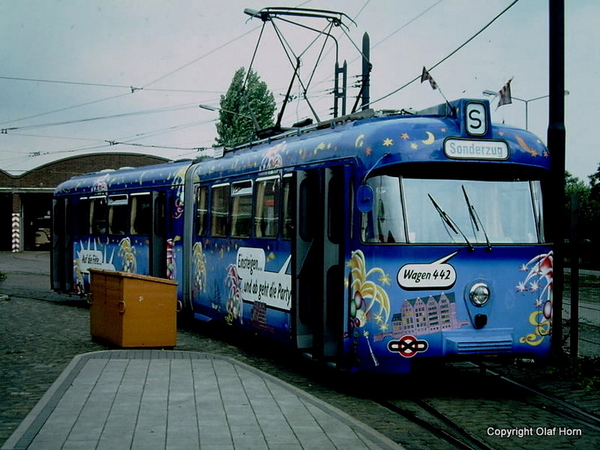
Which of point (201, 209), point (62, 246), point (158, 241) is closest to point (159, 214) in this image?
point (158, 241)

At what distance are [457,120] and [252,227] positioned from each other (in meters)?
4.11

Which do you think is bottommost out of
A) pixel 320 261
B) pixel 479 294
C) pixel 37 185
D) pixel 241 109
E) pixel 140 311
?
pixel 140 311

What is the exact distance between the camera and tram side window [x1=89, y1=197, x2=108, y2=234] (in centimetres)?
2016

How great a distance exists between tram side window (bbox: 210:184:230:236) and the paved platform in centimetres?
427

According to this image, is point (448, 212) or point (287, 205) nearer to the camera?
point (448, 212)

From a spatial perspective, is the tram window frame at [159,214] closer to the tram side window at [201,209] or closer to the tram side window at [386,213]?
the tram side window at [201,209]

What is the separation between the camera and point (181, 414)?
7.96 metres

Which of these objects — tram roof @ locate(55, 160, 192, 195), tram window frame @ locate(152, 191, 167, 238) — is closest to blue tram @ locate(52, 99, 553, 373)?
tram roof @ locate(55, 160, 192, 195)

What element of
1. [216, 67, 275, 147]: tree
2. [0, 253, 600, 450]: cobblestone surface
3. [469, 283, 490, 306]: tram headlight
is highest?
[216, 67, 275, 147]: tree

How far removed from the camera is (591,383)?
10.5 m

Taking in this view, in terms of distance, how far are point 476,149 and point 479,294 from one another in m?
1.60

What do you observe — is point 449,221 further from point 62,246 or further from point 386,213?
point 62,246

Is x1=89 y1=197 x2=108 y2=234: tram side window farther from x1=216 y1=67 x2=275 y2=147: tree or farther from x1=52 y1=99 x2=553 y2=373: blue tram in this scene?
x1=216 y1=67 x2=275 y2=147: tree

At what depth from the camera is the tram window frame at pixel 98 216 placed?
66.0 ft
